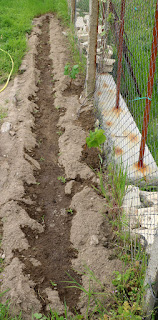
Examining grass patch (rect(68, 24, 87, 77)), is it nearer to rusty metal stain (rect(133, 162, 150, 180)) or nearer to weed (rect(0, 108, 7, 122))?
weed (rect(0, 108, 7, 122))

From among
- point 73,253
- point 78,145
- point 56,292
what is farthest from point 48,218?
point 78,145

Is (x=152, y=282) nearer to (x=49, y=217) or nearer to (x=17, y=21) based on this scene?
(x=49, y=217)

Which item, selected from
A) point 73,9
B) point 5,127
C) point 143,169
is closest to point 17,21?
point 73,9

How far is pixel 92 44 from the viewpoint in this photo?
4359 millimetres

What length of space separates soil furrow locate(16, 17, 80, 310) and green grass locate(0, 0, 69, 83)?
58.1 inches

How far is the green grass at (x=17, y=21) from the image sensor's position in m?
5.88

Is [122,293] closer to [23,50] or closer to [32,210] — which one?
[32,210]

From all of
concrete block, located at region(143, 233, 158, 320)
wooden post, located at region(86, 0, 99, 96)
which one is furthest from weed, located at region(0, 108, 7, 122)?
concrete block, located at region(143, 233, 158, 320)

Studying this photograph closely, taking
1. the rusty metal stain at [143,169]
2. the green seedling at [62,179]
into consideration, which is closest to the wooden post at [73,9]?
the green seedling at [62,179]

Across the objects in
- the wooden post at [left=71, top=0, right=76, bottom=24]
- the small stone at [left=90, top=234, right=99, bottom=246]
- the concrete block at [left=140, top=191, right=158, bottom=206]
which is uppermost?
the wooden post at [left=71, top=0, right=76, bottom=24]

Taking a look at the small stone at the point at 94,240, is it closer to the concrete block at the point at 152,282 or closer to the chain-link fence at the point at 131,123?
the chain-link fence at the point at 131,123

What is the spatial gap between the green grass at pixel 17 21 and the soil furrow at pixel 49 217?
1.47 metres

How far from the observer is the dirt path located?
2.50m

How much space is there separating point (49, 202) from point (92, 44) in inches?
92.8
